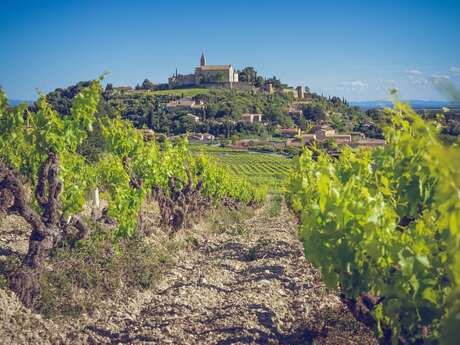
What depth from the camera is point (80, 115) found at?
20.1 ft

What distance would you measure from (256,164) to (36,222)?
1736 inches

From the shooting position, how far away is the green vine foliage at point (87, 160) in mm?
6023

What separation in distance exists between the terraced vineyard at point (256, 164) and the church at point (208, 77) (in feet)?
176

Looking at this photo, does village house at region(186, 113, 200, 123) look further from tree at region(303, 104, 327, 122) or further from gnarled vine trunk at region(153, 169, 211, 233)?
gnarled vine trunk at region(153, 169, 211, 233)

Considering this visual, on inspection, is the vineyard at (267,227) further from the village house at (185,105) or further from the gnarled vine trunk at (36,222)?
the village house at (185,105)

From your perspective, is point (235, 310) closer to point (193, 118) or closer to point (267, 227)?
point (267, 227)

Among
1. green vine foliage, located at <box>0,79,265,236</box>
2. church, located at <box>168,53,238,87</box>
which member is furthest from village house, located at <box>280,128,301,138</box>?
green vine foliage, located at <box>0,79,265,236</box>

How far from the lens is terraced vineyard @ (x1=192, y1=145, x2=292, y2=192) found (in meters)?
40.3

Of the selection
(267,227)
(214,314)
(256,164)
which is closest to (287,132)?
(256,164)

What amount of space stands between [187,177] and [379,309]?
806cm

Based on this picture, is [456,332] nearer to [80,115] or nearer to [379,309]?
[379,309]

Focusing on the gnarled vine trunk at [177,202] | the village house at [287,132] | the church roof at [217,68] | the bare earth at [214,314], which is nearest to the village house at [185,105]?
Answer: the village house at [287,132]

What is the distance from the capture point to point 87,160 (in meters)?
9.48

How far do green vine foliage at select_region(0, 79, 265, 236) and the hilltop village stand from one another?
39.2 metres
